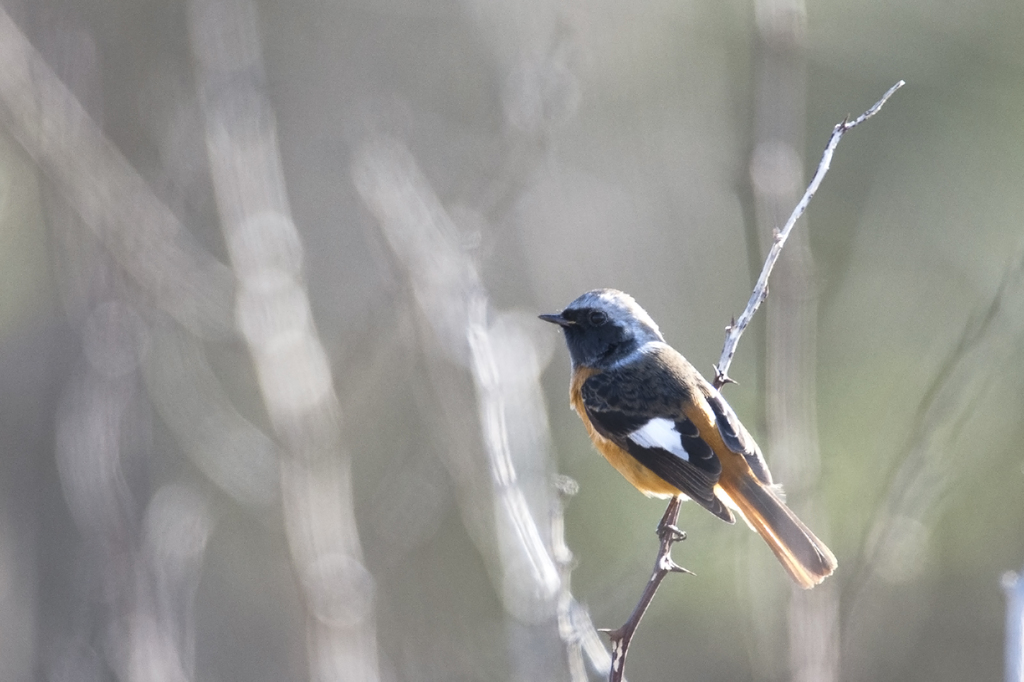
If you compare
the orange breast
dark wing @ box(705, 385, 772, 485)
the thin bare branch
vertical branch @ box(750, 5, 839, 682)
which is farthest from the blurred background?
the orange breast

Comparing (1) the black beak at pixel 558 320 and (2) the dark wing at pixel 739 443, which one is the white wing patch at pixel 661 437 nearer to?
(2) the dark wing at pixel 739 443

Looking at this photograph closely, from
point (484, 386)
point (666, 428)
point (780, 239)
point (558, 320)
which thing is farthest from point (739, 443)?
point (484, 386)

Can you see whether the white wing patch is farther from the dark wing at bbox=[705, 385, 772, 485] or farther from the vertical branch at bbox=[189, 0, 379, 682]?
the vertical branch at bbox=[189, 0, 379, 682]

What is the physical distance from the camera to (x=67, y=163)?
14.7ft

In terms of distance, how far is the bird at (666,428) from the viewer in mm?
3580

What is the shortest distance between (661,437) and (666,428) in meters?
0.06

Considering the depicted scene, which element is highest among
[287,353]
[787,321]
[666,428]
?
[287,353]

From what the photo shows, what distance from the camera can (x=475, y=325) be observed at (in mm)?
3289

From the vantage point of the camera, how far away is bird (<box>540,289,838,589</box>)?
3580mm

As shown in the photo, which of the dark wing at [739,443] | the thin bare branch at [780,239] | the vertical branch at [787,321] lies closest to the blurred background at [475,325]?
the vertical branch at [787,321]

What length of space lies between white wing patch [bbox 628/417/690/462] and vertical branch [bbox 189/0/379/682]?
1.15 m

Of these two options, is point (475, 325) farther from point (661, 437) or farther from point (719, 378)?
point (661, 437)

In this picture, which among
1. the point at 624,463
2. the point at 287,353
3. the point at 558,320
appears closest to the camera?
the point at 287,353

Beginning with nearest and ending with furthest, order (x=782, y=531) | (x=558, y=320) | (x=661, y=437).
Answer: (x=782, y=531), (x=661, y=437), (x=558, y=320)
